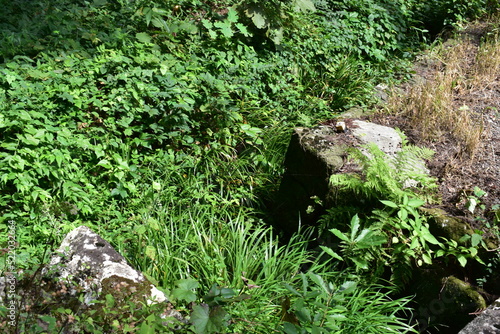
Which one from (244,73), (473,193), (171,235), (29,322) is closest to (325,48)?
(244,73)

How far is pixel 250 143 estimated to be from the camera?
5.21m

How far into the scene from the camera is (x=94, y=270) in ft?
9.54

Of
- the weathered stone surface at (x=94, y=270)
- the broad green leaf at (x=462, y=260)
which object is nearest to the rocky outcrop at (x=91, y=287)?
the weathered stone surface at (x=94, y=270)

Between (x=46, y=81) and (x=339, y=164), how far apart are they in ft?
9.72

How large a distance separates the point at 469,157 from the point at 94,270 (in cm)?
335

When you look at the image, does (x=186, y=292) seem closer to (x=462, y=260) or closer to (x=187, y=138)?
(x=462, y=260)

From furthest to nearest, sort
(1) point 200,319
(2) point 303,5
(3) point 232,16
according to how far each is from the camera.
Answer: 1. (2) point 303,5
2. (3) point 232,16
3. (1) point 200,319

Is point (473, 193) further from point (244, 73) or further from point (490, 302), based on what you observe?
point (244, 73)

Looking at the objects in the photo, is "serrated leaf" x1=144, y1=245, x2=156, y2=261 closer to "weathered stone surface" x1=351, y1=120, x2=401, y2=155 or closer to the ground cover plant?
the ground cover plant

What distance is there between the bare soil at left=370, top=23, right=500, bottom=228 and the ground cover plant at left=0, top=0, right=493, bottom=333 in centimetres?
58

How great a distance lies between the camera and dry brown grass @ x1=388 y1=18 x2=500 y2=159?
4.57m

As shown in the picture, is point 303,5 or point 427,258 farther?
point 303,5

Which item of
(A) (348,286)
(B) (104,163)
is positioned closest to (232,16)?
(B) (104,163)

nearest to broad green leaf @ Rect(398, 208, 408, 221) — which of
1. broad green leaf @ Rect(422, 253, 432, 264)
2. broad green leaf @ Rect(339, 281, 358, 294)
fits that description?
broad green leaf @ Rect(422, 253, 432, 264)
